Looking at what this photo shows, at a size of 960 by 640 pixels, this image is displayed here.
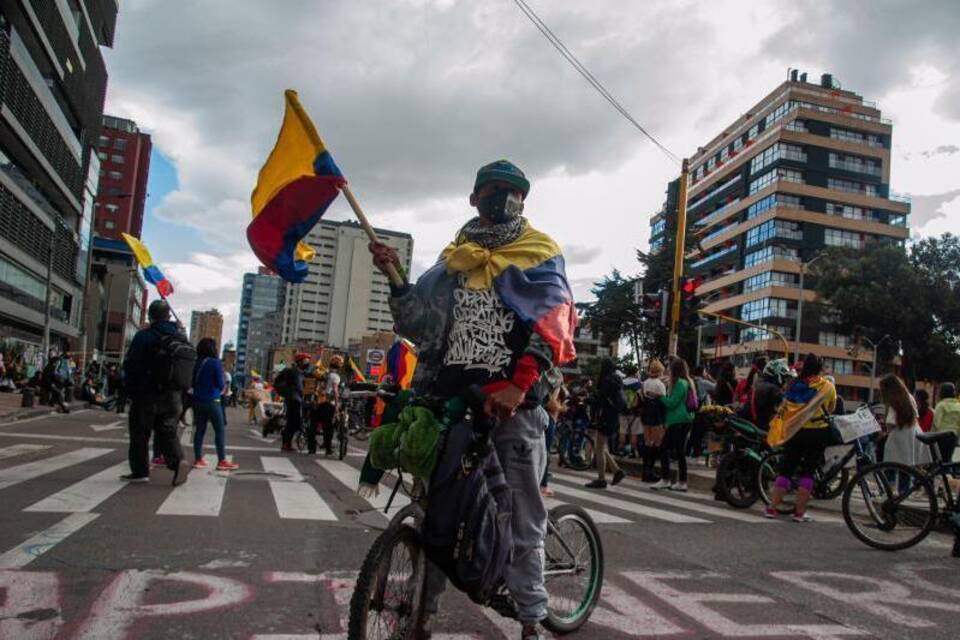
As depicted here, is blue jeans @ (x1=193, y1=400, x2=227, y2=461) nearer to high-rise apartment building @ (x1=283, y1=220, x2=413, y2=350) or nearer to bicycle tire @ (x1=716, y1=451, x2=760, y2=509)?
bicycle tire @ (x1=716, y1=451, x2=760, y2=509)

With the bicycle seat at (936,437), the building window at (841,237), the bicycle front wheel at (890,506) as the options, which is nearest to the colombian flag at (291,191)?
the bicycle front wheel at (890,506)

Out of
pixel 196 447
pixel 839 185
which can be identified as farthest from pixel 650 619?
pixel 839 185

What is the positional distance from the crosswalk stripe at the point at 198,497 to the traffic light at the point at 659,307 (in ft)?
34.8

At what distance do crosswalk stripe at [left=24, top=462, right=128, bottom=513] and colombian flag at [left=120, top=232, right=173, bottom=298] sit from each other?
3.71 metres

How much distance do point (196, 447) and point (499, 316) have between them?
775cm

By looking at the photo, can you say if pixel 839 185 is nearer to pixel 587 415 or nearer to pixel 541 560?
pixel 587 415

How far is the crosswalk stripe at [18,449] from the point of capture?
9.25 m

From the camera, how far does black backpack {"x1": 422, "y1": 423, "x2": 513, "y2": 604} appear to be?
2.83 metres

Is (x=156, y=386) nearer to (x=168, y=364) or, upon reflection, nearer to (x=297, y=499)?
(x=168, y=364)

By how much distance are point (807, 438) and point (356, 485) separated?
4832 millimetres

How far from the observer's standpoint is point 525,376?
9.59 ft

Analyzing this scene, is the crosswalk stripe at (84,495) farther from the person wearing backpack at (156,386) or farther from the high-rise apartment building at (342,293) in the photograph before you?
the high-rise apartment building at (342,293)

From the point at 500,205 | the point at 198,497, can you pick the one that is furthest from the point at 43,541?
the point at 500,205

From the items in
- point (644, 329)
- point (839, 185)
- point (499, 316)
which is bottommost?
point (499, 316)
